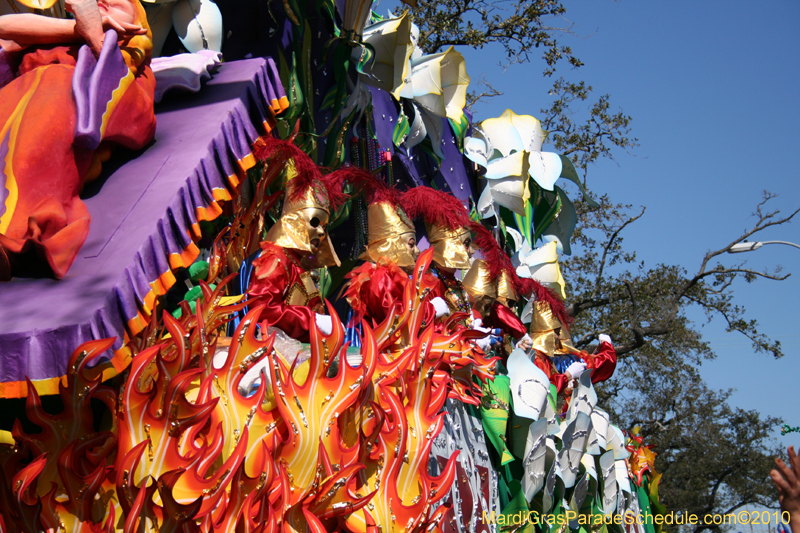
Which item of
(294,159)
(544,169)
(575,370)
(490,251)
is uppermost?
(544,169)

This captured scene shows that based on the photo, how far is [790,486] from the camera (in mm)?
2258

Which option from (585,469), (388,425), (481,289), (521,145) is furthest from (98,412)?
(521,145)

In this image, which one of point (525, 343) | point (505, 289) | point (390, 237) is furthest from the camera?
point (525, 343)

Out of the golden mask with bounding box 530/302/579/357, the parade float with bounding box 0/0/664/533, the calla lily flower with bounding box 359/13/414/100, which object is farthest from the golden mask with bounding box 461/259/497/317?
the calla lily flower with bounding box 359/13/414/100

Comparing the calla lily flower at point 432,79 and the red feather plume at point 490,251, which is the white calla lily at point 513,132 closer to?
the calla lily flower at point 432,79

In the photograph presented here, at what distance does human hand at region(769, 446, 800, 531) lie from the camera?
220cm

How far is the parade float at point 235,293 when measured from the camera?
266 centimetres

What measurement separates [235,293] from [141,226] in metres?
1.46

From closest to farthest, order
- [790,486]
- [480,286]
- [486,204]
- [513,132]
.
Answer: [790,486]
[480,286]
[486,204]
[513,132]

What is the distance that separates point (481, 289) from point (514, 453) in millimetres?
1311

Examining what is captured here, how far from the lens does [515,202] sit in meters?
7.73

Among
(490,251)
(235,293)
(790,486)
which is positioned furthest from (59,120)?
(490,251)

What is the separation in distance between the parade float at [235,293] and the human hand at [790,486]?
1707 millimetres

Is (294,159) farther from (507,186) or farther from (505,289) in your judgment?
(507,186)
